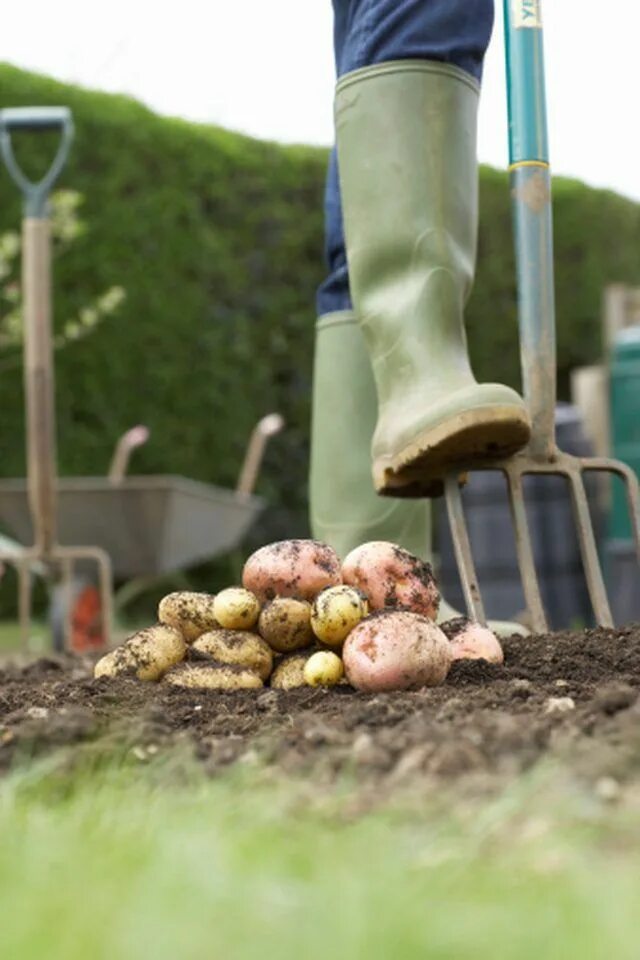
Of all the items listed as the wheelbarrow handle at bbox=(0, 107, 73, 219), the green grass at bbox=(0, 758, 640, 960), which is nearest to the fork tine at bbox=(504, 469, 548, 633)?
the green grass at bbox=(0, 758, 640, 960)

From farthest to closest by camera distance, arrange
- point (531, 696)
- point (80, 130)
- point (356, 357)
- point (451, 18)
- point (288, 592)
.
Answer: point (80, 130), point (356, 357), point (451, 18), point (288, 592), point (531, 696)

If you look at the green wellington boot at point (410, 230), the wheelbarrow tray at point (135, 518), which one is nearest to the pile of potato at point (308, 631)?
the green wellington boot at point (410, 230)

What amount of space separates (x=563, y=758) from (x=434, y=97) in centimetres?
146

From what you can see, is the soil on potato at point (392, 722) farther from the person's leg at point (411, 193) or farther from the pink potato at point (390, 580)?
the person's leg at point (411, 193)

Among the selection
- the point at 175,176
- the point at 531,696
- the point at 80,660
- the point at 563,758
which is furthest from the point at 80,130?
the point at 563,758

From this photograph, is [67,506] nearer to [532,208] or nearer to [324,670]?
[532,208]

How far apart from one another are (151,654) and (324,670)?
0.82 feet

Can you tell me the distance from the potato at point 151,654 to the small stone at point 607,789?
93 cm

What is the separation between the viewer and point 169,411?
646cm

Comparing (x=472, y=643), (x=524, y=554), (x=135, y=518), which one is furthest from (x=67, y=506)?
(x=472, y=643)

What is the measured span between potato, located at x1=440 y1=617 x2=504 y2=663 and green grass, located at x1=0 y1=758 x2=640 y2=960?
2.59 feet

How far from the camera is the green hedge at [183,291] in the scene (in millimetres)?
6180

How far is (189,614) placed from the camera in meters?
1.94

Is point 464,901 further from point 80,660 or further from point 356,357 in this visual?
point 80,660
